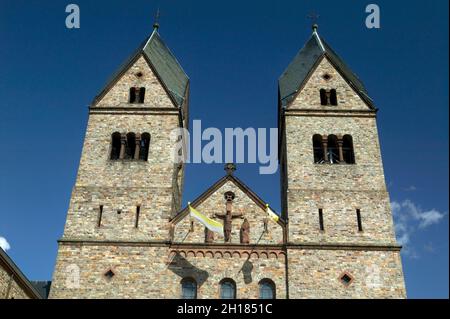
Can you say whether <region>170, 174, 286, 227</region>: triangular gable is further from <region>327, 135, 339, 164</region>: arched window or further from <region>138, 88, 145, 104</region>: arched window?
<region>138, 88, 145, 104</region>: arched window

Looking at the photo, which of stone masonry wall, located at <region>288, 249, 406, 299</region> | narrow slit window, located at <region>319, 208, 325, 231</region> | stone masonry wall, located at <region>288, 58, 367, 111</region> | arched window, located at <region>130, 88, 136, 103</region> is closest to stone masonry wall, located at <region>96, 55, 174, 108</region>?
arched window, located at <region>130, 88, 136, 103</region>

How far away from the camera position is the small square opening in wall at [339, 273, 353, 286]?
65.8 feet

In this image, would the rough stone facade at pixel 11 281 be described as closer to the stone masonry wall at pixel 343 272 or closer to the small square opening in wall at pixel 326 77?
the stone masonry wall at pixel 343 272

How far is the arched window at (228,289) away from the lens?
2003 cm

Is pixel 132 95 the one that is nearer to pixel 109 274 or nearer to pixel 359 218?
pixel 109 274

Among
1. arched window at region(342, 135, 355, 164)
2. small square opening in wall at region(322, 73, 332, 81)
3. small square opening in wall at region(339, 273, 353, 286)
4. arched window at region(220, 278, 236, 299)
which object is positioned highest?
small square opening in wall at region(322, 73, 332, 81)

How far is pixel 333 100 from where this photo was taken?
85.5 ft

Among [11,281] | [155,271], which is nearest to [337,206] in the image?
[155,271]

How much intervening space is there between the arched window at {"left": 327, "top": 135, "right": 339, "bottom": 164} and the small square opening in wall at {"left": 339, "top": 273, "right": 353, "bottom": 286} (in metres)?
5.99

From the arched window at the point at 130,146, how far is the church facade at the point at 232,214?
0.22 ft
